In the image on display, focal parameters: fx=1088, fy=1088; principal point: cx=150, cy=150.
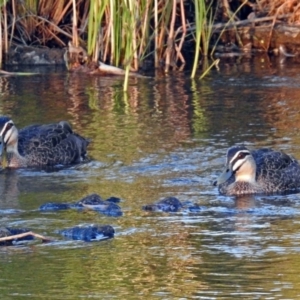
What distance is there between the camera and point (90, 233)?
8148 millimetres

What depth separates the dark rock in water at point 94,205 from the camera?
29.5 feet

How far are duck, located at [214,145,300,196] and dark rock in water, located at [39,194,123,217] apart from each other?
122 centimetres

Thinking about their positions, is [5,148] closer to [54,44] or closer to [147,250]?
[147,250]

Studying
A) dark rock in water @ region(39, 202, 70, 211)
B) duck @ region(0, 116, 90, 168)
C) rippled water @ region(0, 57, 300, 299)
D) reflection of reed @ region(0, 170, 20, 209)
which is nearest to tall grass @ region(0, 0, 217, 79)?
rippled water @ region(0, 57, 300, 299)

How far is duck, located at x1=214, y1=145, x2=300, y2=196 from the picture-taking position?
32.4 feet

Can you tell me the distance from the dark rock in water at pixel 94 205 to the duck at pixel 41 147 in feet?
6.95

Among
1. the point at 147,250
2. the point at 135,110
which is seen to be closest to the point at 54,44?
the point at 135,110

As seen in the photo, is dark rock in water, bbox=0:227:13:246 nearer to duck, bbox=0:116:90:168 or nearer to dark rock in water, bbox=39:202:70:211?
dark rock in water, bbox=39:202:70:211

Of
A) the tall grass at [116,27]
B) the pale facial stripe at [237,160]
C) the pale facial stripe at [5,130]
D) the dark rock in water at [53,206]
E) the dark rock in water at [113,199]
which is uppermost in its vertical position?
the tall grass at [116,27]

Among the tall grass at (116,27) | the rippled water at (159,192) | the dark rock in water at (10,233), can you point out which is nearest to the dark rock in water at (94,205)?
the rippled water at (159,192)

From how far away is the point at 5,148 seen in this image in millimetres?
11266

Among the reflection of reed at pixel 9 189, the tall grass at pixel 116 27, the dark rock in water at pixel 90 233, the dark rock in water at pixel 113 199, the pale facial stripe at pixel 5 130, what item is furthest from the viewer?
the tall grass at pixel 116 27

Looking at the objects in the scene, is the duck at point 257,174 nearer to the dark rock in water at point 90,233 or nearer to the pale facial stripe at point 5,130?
the dark rock in water at point 90,233

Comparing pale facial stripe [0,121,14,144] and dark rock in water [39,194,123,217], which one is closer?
dark rock in water [39,194,123,217]
